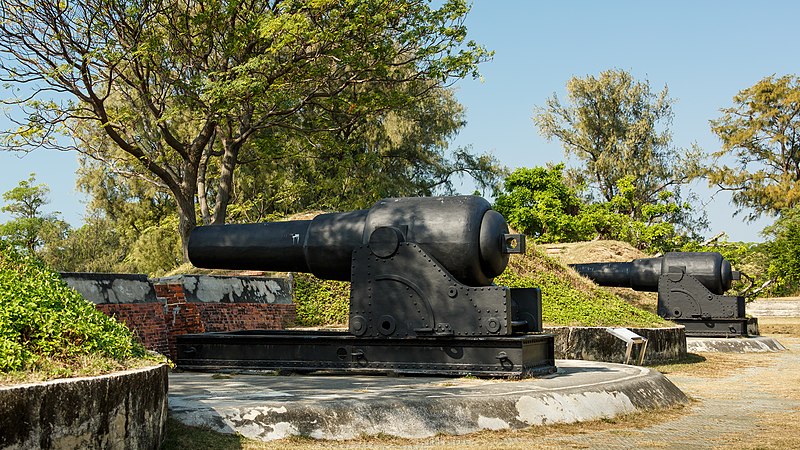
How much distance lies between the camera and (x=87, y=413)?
14.9 ft

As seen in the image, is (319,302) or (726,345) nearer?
(319,302)

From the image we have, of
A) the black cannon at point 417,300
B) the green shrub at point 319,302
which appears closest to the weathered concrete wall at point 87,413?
the black cannon at point 417,300

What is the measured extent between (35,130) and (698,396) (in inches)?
685

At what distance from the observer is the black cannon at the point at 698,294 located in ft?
60.8

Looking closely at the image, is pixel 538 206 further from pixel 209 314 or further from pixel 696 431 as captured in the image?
pixel 696 431

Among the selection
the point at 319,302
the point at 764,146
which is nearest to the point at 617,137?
the point at 764,146

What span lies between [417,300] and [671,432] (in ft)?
9.14

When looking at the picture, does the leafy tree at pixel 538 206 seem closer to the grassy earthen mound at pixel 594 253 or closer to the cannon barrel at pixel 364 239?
the grassy earthen mound at pixel 594 253

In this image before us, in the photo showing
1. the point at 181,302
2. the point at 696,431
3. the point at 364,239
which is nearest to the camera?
the point at 696,431

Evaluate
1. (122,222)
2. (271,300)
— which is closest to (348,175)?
(122,222)

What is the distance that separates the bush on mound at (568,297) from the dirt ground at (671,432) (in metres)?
3.76

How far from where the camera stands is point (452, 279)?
8773 millimetres

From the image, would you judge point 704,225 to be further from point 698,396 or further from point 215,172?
point 698,396

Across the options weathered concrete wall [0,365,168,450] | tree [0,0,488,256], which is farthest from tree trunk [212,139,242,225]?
weathered concrete wall [0,365,168,450]
